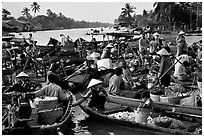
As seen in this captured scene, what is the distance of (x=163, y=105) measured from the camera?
6.80 meters

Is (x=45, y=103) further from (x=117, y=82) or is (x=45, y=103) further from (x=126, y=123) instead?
(x=117, y=82)

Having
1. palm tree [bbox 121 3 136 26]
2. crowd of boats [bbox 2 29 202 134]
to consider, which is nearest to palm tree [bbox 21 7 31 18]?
palm tree [bbox 121 3 136 26]

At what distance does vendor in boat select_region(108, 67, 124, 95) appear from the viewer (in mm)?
7631

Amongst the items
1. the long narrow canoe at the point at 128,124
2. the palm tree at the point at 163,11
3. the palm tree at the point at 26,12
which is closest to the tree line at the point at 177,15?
the palm tree at the point at 163,11

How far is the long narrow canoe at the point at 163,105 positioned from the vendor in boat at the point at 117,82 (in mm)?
155

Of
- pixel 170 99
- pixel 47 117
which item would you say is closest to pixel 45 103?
pixel 47 117

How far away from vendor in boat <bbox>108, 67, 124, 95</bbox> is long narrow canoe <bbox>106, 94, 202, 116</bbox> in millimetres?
155

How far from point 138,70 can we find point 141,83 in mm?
3238

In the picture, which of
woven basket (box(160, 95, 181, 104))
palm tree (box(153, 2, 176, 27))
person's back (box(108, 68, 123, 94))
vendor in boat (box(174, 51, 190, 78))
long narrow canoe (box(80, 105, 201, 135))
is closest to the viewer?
long narrow canoe (box(80, 105, 201, 135))

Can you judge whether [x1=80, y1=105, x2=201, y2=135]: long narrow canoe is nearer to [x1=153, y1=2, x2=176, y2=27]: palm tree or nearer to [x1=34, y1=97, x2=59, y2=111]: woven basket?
[x1=34, y1=97, x2=59, y2=111]: woven basket

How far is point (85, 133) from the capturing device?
6.61 m

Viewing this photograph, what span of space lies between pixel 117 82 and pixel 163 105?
1345mm

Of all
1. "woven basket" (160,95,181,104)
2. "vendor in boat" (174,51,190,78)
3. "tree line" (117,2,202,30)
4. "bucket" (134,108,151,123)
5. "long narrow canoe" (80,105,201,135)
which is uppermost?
"tree line" (117,2,202,30)

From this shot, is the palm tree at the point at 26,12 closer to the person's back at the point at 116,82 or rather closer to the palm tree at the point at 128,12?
the palm tree at the point at 128,12
